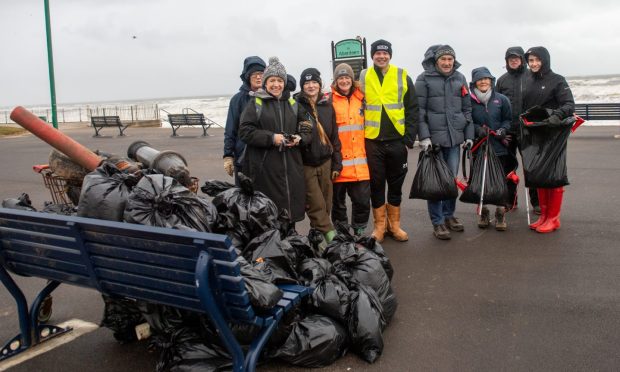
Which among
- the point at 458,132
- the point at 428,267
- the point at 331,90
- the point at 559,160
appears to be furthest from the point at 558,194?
the point at 331,90

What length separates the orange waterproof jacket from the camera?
5.06 metres

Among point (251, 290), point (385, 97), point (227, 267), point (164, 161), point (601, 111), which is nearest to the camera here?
point (227, 267)

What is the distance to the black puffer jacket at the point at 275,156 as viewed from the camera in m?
4.42

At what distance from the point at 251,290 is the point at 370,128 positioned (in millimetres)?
Answer: 2848

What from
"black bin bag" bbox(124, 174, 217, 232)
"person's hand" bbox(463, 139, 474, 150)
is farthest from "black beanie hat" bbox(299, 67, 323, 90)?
"black bin bag" bbox(124, 174, 217, 232)

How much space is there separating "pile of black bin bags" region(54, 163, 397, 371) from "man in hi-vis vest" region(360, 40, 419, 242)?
1.78 meters

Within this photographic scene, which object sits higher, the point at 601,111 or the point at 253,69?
the point at 253,69

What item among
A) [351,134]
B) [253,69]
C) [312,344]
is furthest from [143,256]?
[351,134]

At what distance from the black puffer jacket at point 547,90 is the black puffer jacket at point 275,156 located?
2.63 metres

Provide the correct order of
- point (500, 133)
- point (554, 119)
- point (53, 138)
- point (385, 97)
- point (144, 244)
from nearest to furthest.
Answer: point (144, 244)
point (53, 138)
point (385, 97)
point (554, 119)
point (500, 133)

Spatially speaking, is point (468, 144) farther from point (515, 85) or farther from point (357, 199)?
point (357, 199)

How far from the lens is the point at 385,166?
17.4 ft

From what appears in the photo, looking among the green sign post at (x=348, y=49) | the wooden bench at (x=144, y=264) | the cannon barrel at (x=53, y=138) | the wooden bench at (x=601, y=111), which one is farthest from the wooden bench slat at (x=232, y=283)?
the wooden bench at (x=601, y=111)

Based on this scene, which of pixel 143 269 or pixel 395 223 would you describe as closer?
pixel 143 269
